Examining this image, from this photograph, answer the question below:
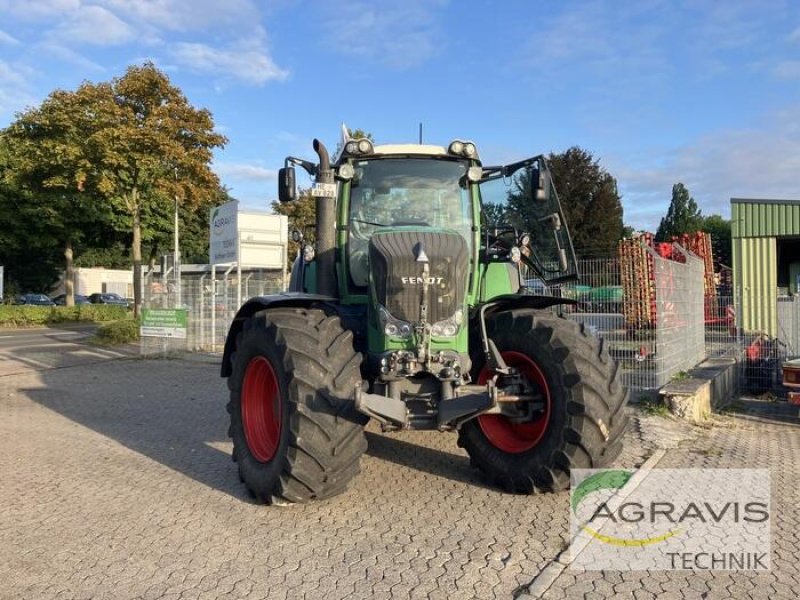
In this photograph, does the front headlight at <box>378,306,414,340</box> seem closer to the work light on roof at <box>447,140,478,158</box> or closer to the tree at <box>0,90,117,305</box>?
the work light on roof at <box>447,140,478,158</box>

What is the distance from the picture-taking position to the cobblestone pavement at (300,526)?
3.49 meters

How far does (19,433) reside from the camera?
24.8 ft

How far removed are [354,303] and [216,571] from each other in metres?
2.45

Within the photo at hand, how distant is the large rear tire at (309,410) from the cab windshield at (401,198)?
0.92 metres

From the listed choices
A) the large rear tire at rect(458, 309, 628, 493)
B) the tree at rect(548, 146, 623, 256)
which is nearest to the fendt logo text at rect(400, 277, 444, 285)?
the large rear tire at rect(458, 309, 628, 493)

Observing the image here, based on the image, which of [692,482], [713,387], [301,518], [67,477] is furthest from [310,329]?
[713,387]

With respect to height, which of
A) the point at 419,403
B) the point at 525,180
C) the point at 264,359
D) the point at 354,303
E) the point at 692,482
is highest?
the point at 525,180

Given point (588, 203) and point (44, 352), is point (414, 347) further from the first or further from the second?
point (588, 203)

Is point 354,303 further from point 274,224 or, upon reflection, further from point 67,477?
point 274,224

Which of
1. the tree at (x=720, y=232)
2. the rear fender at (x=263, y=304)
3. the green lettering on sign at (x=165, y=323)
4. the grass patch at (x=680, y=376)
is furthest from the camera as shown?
the tree at (x=720, y=232)

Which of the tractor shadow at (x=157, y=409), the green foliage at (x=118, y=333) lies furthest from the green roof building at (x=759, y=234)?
the green foliage at (x=118, y=333)

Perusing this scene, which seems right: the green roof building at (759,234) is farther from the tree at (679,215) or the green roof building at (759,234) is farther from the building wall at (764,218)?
the tree at (679,215)

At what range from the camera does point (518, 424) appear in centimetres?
507

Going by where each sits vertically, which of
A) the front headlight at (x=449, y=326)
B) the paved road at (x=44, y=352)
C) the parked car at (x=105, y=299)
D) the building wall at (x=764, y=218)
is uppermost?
the building wall at (x=764, y=218)
